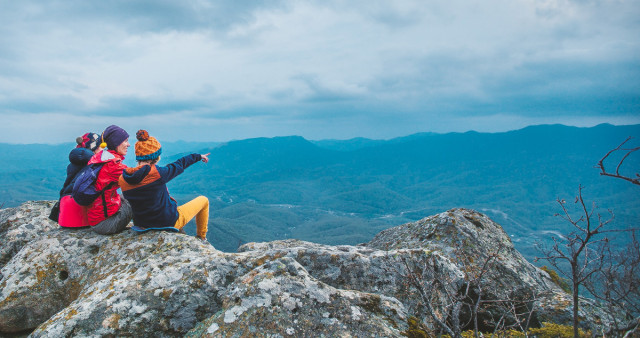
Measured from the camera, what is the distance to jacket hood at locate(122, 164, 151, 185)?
7.77 metres

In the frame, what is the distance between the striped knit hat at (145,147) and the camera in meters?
8.04

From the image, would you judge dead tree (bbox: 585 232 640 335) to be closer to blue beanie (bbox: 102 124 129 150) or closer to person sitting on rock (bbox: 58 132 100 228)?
blue beanie (bbox: 102 124 129 150)

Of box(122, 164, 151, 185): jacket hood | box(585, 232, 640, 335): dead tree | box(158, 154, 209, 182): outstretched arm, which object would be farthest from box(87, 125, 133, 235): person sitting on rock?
box(585, 232, 640, 335): dead tree

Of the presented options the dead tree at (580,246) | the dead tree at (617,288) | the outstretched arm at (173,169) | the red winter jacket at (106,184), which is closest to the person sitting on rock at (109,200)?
the red winter jacket at (106,184)

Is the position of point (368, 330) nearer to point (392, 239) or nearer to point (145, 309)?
point (145, 309)

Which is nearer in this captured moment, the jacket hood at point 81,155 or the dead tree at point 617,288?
the dead tree at point 617,288

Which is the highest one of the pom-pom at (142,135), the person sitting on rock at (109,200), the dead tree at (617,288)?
the pom-pom at (142,135)

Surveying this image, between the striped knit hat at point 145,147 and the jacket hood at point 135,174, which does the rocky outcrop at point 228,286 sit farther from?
the striped knit hat at point 145,147

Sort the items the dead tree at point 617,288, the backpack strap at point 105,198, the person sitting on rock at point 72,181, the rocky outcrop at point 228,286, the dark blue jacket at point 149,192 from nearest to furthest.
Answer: the dead tree at point 617,288, the rocky outcrop at point 228,286, the dark blue jacket at point 149,192, the backpack strap at point 105,198, the person sitting on rock at point 72,181

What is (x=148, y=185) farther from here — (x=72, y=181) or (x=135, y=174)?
(x=72, y=181)

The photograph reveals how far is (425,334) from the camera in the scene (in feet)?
16.5

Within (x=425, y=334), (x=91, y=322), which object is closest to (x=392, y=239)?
(x=425, y=334)

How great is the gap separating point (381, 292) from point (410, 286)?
0.68 m

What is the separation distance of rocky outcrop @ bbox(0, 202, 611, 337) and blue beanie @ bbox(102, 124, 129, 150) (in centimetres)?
237
